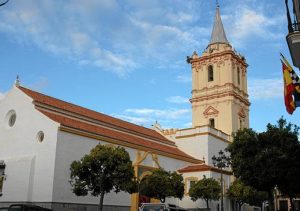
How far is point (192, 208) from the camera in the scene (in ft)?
156

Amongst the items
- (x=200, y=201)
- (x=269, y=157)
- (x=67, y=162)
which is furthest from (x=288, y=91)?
(x=200, y=201)

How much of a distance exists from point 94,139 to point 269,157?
17.3 m

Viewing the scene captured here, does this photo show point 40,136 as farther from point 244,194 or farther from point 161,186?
point 244,194

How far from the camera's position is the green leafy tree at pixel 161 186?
3697 centimetres

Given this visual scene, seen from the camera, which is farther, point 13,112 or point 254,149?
point 13,112

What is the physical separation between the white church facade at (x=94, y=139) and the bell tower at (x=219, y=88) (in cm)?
15

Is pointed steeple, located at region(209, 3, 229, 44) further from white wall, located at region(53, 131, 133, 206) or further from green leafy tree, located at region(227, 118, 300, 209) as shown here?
green leafy tree, located at region(227, 118, 300, 209)

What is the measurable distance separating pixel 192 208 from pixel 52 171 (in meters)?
20.2

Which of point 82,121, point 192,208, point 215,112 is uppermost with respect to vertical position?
point 215,112

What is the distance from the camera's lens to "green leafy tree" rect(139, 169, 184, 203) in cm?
3697

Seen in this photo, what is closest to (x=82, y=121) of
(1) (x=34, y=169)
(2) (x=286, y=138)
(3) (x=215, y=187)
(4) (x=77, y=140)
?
(4) (x=77, y=140)

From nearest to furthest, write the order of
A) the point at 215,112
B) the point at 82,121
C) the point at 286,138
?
1. the point at 286,138
2. the point at 82,121
3. the point at 215,112

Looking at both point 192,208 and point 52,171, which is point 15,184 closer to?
point 52,171

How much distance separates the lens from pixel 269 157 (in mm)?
26969
